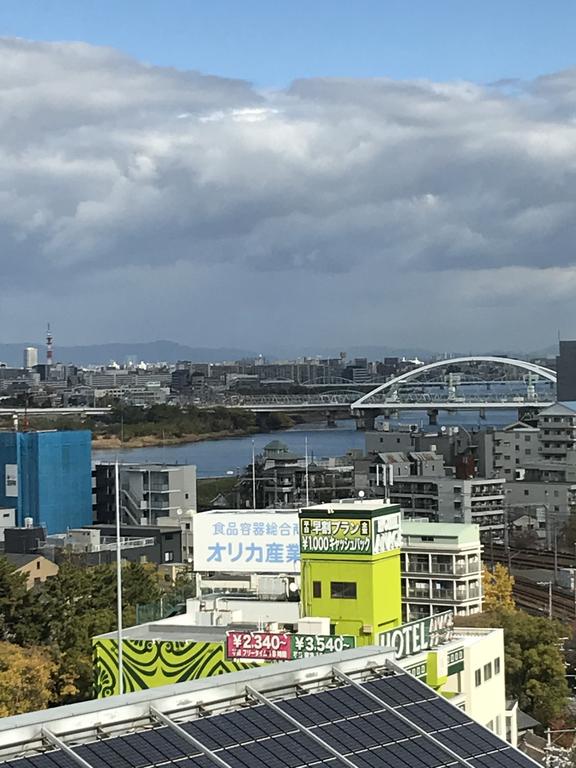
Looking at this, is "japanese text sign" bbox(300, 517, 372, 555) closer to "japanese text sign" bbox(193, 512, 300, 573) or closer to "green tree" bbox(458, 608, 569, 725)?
"japanese text sign" bbox(193, 512, 300, 573)

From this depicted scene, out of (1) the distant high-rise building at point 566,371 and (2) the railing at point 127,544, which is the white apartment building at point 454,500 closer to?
(2) the railing at point 127,544

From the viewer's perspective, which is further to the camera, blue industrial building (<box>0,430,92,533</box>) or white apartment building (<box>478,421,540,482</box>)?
white apartment building (<box>478,421,540,482</box>)

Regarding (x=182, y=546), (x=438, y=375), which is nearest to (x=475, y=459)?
(x=182, y=546)

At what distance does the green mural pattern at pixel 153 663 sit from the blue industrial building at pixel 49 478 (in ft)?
53.6

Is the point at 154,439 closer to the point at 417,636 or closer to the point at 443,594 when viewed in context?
the point at 443,594

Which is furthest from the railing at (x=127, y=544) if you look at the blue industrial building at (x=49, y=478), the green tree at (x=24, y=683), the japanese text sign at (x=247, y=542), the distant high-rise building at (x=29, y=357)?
the distant high-rise building at (x=29, y=357)

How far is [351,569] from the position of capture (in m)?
9.69

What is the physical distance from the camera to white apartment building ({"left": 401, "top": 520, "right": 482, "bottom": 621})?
13.9m

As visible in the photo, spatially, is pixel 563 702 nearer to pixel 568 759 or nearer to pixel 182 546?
pixel 568 759

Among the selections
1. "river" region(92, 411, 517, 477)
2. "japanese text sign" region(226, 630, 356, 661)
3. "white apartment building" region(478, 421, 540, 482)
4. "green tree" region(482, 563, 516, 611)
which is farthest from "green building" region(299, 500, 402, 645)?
"river" region(92, 411, 517, 477)

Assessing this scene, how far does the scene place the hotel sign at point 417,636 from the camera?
330 inches

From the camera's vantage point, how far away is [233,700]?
500cm

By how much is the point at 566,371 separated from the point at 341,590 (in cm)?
3615

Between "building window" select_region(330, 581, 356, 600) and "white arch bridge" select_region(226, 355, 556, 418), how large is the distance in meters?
49.1
